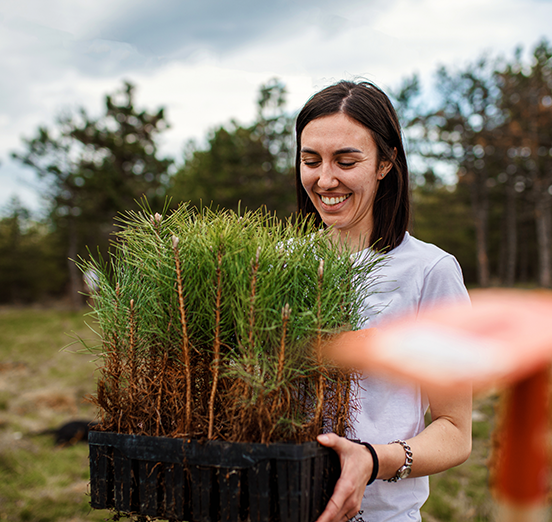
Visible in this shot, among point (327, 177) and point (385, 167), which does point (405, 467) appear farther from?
point (385, 167)

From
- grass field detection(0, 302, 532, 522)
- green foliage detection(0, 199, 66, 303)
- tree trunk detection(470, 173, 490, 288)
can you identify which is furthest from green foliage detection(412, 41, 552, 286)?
green foliage detection(0, 199, 66, 303)

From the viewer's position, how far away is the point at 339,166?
1.35m

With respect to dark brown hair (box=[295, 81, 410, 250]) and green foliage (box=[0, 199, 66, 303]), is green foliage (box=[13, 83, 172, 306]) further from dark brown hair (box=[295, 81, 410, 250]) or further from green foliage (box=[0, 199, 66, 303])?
dark brown hair (box=[295, 81, 410, 250])

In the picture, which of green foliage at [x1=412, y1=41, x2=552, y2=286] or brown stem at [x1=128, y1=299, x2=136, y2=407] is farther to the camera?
green foliage at [x1=412, y1=41, x2=552, y2=286]

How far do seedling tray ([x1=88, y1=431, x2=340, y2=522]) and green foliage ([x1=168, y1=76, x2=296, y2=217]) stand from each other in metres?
15.3

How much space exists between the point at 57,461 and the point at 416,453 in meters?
4.79

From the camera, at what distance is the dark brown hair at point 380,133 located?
1421mm

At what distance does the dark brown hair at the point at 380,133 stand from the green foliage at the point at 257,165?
14.5 metres

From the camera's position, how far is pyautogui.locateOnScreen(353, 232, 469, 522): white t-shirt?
4.15ft

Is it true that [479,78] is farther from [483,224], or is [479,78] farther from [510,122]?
[483,224]

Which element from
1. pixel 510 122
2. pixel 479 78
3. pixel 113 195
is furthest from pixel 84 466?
pixel 479 78

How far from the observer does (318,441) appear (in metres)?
0.86

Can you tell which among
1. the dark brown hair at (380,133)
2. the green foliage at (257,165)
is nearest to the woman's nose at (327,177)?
the dark brown hair at (380,133)

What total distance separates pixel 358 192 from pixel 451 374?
1.15 m
